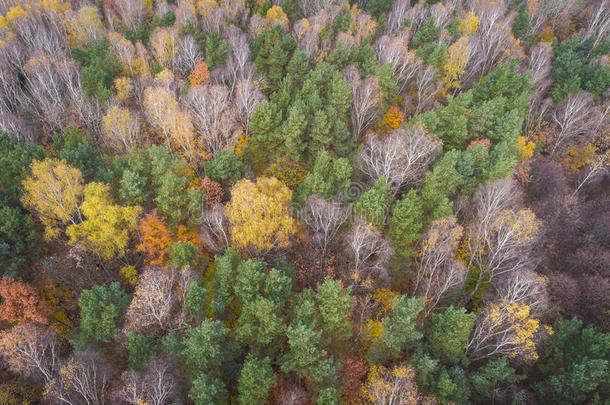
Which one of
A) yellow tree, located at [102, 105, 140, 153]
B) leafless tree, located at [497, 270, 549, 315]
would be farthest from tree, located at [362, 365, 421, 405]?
yellow tree, located at [102, 105, 140, 153]

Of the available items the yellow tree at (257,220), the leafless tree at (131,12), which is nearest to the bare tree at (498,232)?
the yellow tree at (257,220)

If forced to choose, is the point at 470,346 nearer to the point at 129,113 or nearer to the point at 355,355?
the point at 355,355

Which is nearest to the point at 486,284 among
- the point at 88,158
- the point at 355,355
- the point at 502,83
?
the point at 355,355

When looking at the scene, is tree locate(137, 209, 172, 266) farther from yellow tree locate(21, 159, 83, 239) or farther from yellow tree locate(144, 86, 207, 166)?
yellow tree locate(144, 86, 207, 166)

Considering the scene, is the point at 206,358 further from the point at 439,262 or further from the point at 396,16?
the point at 396,16

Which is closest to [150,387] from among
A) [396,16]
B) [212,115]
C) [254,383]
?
[254,383]

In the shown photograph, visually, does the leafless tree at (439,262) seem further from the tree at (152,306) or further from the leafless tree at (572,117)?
the leafless tree at (572,117)
